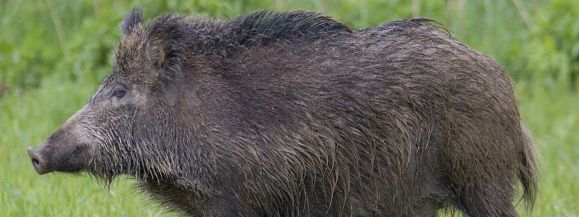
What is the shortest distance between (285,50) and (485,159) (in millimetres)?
1120

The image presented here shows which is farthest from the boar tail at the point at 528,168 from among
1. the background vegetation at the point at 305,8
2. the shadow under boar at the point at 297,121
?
the background vegetation at the point at 305,8

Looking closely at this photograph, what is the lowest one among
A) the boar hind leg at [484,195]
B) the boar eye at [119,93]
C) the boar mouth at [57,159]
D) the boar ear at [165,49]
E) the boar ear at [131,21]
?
the boar hind leg at [484,195]

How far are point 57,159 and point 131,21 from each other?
0.88 metres

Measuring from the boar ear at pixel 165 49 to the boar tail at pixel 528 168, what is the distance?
180 centimetres

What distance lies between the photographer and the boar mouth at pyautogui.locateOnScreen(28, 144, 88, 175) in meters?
4.96

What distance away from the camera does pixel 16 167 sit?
7.26 m

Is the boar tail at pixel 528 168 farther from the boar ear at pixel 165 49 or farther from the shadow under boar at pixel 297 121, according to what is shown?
the boar ear at pixel 165 49

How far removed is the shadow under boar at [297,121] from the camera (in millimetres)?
5078

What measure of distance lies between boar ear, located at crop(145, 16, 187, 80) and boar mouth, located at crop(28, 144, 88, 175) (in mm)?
516

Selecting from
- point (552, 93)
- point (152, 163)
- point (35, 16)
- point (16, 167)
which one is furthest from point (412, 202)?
point (35, 16)

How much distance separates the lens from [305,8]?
401 inches

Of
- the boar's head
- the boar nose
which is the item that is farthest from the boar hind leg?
the boar nose

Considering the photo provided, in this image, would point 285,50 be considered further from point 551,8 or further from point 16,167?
point 551,8

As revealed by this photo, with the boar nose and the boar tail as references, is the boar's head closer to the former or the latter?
the boar nose
